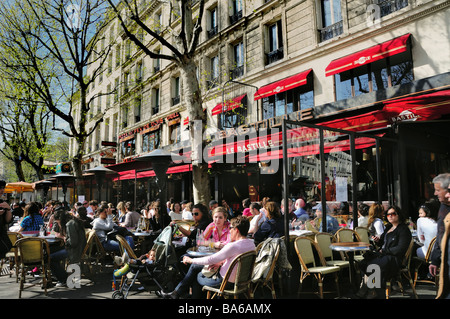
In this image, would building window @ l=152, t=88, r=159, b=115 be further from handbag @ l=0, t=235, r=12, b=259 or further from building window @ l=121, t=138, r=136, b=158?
handbag @ l=0, t=235, r=12, b=259

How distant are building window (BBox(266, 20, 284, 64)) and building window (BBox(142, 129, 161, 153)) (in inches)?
392

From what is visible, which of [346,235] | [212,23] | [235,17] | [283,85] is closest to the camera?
[346,235]

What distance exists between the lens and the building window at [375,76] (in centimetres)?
952

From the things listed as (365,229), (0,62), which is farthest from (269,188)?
(0,62)

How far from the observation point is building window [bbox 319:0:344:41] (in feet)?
37.3

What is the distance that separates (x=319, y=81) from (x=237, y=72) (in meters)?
4.81

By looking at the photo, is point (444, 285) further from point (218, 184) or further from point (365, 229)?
point (218, 184)

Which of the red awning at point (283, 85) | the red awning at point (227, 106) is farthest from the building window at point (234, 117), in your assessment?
the red awning at point (283, 85)

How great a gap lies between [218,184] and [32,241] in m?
9.62

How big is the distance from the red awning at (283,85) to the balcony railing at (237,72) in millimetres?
2254

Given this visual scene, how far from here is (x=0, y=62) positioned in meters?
16.0

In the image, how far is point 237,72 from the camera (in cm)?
1523

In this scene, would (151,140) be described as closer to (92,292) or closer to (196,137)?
(196,137)

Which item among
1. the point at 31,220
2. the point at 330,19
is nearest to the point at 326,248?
the point at 31,220
